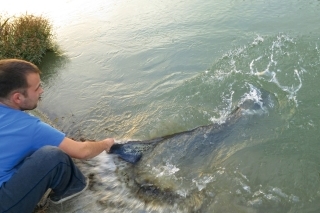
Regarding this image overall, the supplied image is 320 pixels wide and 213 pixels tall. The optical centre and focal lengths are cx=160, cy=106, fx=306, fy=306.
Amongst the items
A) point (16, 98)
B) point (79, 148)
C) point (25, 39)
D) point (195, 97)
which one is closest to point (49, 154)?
point (79, 148)

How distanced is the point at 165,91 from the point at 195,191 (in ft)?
8.33

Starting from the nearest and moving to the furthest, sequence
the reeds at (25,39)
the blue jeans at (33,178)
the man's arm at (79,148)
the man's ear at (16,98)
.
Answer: the blue jeans at (33,178), the man's ear at (16,98), the man's arm at (79,148), the reeds at (25,39)

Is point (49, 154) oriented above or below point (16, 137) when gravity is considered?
below

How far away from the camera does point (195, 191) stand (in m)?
3.50

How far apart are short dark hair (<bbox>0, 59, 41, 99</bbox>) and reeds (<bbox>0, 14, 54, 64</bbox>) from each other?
16.7 feet

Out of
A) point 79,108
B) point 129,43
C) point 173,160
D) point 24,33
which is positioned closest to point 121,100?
point 79,108

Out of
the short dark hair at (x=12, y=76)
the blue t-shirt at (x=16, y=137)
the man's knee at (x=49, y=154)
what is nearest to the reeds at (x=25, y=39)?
the short dark hair at (x=12, y=76)

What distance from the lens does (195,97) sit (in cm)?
524

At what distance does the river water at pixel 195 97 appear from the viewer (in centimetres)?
344

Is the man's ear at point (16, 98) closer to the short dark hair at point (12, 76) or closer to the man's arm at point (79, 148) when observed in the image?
the short dark hair at point (12, 76)

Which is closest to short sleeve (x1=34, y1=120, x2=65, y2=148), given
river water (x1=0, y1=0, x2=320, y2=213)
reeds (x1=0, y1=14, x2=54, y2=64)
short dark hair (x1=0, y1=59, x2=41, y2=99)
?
short dark hair (x1=0, y1=59, x2=41, y2=99)

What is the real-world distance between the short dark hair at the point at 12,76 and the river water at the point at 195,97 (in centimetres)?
134

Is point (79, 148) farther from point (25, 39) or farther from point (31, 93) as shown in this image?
point (25, 39)

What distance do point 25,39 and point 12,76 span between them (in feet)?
18.3
